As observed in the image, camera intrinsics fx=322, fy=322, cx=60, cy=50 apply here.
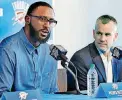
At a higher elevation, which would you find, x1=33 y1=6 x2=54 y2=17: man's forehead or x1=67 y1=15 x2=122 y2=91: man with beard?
x1=33 y1=6 x2=54 y2=17: man's forehead

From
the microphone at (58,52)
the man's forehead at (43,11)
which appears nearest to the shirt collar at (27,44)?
the man's forehead at (43,11)

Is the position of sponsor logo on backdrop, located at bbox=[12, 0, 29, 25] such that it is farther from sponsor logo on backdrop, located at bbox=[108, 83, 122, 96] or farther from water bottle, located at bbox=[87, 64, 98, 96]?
sponsor logo on backdrop, located at bbox=[108, 83, 122, 96]

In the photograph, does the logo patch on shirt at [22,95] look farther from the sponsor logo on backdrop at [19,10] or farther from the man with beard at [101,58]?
the sponsor logo on backdrop at [19,10]

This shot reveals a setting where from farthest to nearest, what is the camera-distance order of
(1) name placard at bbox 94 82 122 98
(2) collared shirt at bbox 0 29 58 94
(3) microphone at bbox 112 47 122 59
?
(3) microphone at bbox 112 47 122 59 → (2) collared shirt at bbox 0 29 58 94 → (1) name placard at bbox 94 82 122 98

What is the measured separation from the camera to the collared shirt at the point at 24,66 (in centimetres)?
216

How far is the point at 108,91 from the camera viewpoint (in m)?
1.96

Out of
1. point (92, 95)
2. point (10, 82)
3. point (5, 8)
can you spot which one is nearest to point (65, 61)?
point (92, 95)

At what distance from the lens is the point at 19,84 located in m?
2.26

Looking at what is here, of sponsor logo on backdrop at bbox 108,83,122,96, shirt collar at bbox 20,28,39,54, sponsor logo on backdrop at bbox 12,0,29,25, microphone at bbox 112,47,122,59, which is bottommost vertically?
sponsor logo on backdrop at bbox 108,83,122,96

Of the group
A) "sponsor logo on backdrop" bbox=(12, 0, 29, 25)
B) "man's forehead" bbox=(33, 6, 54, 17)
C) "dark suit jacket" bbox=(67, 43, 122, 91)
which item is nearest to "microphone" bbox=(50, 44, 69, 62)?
"man's forehead" bbox=(33, 6, 54, 17)

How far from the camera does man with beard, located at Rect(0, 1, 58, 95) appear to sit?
220 cm

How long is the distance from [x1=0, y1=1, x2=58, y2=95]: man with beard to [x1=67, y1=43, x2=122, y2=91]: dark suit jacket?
0.22 metres

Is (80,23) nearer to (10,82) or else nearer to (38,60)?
(38,60)

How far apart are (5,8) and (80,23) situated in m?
1.11
